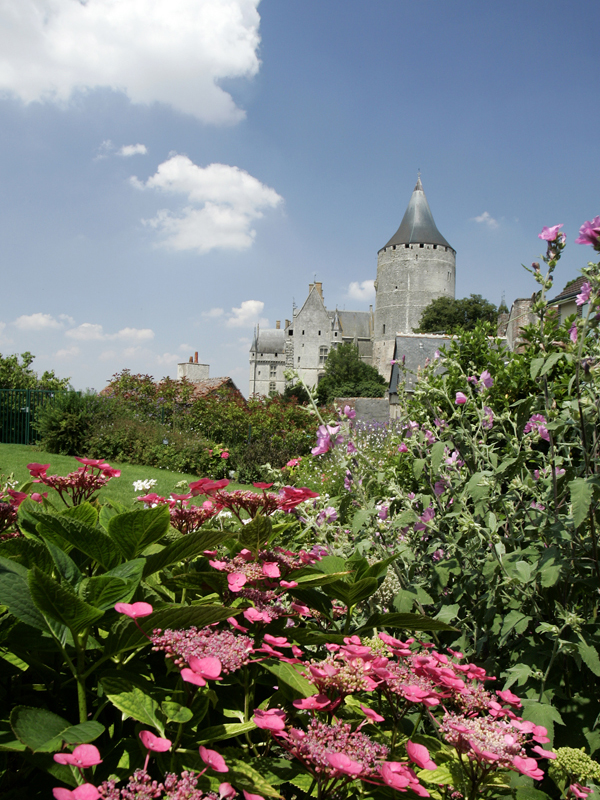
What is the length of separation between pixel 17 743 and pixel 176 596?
574 millimetres

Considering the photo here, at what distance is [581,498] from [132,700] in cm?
117

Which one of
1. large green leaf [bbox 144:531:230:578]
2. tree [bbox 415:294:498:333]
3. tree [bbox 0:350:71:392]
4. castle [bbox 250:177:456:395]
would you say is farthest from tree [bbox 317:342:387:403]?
large green leaf [bbox 144:531:230:578]

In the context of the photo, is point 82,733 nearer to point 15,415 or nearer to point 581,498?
point 581,498

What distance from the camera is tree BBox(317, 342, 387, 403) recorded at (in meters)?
54.2

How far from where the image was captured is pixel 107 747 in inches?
34.3

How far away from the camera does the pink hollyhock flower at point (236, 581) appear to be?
0.99m

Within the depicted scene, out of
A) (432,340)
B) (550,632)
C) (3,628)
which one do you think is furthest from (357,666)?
(432,340)

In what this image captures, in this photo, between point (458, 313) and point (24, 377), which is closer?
point (24, 377)

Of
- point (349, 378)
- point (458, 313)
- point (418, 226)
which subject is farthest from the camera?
point (418, 226)

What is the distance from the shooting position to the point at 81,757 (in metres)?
0.68

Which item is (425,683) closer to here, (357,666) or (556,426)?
(357,666)

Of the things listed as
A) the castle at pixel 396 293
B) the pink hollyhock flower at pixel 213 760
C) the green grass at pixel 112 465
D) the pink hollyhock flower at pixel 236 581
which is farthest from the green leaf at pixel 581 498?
the castle at pixel 396 293

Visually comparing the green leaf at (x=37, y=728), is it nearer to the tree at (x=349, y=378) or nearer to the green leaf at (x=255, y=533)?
the green leaf at (x=255, y=533)

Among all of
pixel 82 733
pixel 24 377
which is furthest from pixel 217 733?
pixel 24 377
